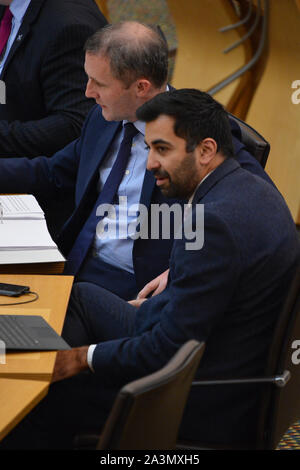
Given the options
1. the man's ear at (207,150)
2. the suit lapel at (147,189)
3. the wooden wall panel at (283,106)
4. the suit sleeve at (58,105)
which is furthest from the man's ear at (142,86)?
the wooden wall panel at (283,106)

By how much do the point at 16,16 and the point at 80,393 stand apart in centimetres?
180

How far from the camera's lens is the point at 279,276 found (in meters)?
1.70

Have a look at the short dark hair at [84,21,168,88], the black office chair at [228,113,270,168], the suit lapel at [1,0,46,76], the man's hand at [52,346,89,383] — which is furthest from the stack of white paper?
the suit lapel at [1,0,46,76]

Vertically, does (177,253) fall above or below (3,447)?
above

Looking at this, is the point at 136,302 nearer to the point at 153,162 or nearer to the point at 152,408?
the point at 153,162

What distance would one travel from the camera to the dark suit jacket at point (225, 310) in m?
1.65

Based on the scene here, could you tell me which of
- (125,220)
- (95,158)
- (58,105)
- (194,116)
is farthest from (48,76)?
(194,116)

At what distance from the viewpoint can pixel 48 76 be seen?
10.0 ft

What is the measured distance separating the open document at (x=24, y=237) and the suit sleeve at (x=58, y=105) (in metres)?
0.55

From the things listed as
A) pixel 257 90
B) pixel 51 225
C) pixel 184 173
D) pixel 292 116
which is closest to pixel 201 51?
pixel 257 90

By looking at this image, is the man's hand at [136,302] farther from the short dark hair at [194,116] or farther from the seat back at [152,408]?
the seat back at [152,408]

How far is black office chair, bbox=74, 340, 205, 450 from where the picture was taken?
105cm
